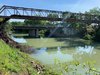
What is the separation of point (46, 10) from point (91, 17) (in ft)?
46.8

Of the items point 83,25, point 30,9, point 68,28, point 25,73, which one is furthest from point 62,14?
point 25,73

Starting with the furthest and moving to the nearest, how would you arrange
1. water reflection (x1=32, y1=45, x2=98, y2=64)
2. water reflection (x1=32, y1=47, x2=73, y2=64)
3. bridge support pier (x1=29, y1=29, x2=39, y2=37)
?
bridge support pier (x1=29, y1=29, x2=39, y2=37), water reflection (x1=32, y1=45, x2=98, y2=64), water reflection (x1=32, y1=47, x2=73, y2=64)

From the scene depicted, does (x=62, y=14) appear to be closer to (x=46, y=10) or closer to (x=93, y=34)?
(x=46, y=10)

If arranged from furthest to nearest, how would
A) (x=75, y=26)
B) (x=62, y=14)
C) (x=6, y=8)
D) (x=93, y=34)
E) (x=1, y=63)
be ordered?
(x=75, y=26)
(x=93, y=34)
(x=62, y=14)
(x=6, y=8)
(x=1, y=63)

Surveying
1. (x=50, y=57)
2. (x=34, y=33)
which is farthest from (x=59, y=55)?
(x=34, y=33)

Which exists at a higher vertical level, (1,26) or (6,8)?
(6,8)

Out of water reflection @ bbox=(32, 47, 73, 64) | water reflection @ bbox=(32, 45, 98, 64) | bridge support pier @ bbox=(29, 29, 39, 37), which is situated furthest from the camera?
bridge support pier @ bbox=(29, 29, 39, 37)

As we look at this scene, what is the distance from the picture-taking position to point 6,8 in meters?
41.3

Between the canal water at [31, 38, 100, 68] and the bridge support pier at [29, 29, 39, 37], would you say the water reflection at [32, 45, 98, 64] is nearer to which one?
the canal water at [31, 38, 100, 68]

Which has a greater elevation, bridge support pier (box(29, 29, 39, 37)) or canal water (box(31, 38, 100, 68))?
canal water (box(31, 38, 100, 68))

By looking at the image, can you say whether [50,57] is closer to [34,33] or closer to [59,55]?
[59,55]

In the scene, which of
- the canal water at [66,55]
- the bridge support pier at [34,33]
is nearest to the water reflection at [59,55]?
the canal water at [66,55]

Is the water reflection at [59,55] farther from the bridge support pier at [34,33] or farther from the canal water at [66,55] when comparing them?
the bridge support pier at [34,33]

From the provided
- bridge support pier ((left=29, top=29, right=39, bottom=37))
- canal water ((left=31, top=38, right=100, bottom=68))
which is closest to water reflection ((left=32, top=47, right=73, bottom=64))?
canal water ((left=31, top=38, right=100, bottom=68))
